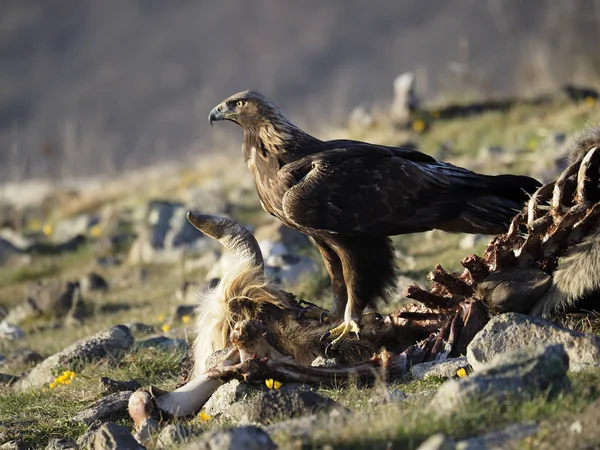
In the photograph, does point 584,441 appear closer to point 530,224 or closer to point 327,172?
point 530,224

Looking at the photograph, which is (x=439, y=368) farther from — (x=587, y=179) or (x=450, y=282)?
(x=587, y=179)

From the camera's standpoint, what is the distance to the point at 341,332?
275 inches

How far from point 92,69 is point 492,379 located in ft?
202

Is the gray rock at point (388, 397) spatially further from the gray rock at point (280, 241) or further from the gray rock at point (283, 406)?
the gray rock at point (280, 241)

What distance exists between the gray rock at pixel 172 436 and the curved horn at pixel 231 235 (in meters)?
1.87

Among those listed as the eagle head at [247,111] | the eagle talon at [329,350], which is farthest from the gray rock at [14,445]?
the eagle head at [247,111]

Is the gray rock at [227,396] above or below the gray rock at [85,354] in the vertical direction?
above

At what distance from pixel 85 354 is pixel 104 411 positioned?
1646 millimetres

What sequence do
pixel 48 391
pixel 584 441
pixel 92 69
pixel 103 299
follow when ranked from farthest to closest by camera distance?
pixel 92 69, pixel 103 299, pixel 48 391, pixel 584 441

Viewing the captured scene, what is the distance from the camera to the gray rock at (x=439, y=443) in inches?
156

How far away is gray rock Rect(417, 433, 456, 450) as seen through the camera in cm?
396

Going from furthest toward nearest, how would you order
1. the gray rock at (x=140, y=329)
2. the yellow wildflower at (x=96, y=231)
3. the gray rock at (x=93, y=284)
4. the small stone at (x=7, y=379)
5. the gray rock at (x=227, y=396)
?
1. the yellow wildflower at (x=96, y=231)
2. the gray rock at (x=93, y=284)
3. the gray rock at (x=140, y=329)
4. the small stone at (x=7, y=379)
5. the gray rock at (x=227, y=396)

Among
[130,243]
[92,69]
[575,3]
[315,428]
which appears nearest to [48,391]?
[315,428]

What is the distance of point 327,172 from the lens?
740 centimetres
